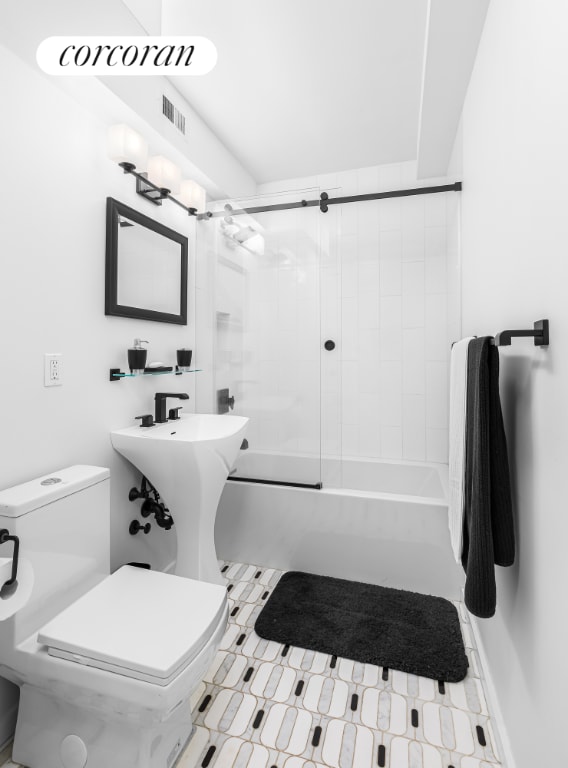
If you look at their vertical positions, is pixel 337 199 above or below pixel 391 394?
above

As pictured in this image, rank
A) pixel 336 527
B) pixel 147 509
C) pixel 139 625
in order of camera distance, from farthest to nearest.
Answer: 1. pixel 336 527
2. pixel 147 509
3. pixel 139 625

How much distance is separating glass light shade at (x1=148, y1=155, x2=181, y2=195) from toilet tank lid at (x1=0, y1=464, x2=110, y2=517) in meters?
1.39

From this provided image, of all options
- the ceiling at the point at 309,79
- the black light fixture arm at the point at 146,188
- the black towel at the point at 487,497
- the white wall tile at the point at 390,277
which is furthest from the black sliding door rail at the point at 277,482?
the ceiling at the point at 309,79

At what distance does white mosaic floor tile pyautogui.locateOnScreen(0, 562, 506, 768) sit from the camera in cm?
124

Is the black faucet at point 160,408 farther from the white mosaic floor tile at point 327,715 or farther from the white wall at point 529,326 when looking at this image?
the white wall at point 529,326

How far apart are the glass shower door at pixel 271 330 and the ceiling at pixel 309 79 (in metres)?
0.46

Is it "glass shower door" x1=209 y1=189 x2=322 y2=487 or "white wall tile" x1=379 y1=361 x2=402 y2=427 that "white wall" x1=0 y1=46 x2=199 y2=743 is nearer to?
"glass shower door" x1=209 y1=189 x2=322 y2=487

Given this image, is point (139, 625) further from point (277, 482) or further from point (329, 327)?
point (329, 327)

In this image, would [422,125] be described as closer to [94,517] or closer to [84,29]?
[84,29]

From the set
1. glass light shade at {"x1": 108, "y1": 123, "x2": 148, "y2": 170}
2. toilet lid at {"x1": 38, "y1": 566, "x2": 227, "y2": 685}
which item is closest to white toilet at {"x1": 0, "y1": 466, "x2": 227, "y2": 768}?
toilet lid at {"x1": 38, "y1": 566, "x2": 227, "y2": 685}

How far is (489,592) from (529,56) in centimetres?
131

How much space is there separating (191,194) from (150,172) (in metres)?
0.36

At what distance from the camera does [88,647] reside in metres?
1.07

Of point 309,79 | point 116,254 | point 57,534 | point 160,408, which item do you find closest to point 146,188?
point 116,254
